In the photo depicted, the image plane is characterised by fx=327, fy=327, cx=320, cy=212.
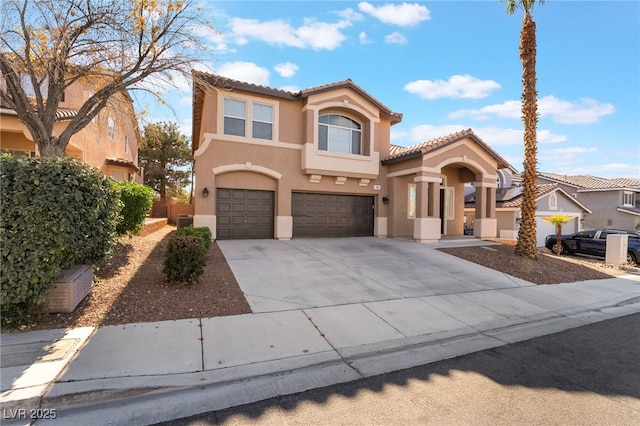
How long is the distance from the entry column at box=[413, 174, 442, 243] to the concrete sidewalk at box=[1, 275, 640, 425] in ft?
25.1

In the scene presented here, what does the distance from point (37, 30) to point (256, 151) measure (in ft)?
25.1

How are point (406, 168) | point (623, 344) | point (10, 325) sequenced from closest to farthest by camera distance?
point (10, 325) < point (623, 344) < point (406, 168)

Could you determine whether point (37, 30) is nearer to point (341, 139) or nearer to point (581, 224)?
point (341, 139)

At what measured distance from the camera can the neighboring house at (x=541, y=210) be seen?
21.5m

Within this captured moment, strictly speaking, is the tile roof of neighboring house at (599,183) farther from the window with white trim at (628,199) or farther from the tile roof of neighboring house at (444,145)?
the tile roof of neighboring house at (444,145)

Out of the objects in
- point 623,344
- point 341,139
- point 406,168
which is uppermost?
point 341,139

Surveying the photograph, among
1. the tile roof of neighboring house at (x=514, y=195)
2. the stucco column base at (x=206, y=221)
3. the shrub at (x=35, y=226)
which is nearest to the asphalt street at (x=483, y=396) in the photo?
the shrub at (x=35, y=226)

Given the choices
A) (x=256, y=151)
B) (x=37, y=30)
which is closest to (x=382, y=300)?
(x=256, y=151)

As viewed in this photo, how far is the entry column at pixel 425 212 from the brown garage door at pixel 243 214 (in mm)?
6700

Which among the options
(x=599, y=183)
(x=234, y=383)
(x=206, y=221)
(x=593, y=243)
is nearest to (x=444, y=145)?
(x=593, y=243)

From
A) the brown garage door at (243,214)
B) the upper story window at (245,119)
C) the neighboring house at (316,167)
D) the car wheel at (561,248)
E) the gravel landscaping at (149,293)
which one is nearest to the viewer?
the gravel landscaping at (149,293)

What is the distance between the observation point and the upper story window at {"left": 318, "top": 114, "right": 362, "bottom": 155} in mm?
15523

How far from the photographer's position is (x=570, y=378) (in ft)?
13.8

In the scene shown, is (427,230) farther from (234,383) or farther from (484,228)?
(234,383)
